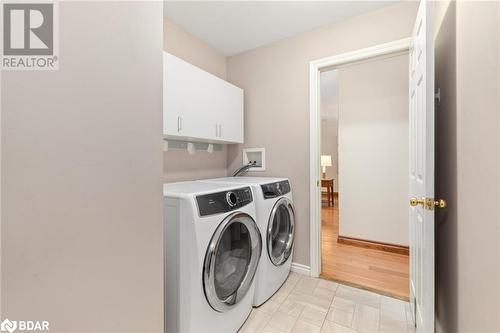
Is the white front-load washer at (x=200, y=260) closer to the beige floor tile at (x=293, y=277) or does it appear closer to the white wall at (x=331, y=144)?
the beige floor tile at (x=293, y=277)

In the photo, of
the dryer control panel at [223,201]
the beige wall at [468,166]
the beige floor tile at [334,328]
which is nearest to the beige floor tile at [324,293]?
the beige floor tile at [334,328]

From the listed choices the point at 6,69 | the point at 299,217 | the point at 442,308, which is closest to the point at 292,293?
the point at 299,217

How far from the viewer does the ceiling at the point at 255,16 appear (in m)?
1.85

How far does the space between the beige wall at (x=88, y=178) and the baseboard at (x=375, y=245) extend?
9.13 ft

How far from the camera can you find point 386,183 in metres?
2.86

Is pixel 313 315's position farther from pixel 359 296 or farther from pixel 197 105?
pixel 197 105

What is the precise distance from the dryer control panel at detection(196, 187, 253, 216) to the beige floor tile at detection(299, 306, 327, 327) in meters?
0.94

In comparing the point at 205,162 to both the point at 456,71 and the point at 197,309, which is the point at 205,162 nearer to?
the point at 197,309

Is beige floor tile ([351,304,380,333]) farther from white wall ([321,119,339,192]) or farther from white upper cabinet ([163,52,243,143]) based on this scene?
white wall ([321,119,339,192])

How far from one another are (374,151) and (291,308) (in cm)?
220

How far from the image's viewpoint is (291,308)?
5.68 ft

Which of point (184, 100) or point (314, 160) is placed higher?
point (184, 100)

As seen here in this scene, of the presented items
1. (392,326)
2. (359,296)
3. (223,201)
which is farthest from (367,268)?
(223,201)

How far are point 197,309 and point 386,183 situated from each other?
8.78ft
